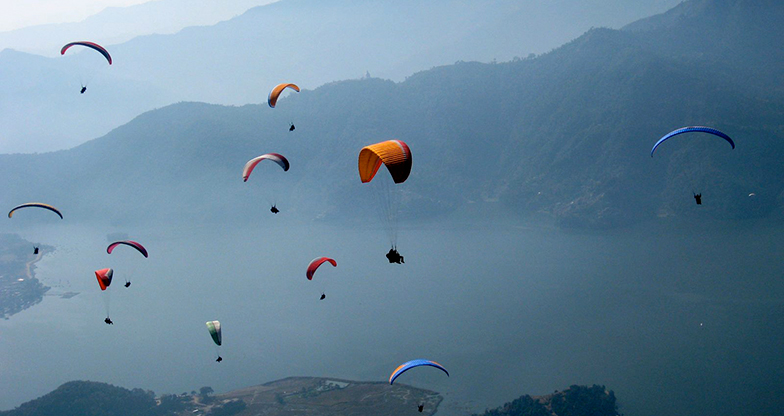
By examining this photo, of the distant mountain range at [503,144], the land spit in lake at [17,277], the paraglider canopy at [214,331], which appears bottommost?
the paraglider canopy at [214,331]

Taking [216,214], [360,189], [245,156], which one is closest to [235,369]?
[360,189]

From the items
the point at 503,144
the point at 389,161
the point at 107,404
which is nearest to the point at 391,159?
the point at 389,161

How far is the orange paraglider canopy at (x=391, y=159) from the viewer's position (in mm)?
16016

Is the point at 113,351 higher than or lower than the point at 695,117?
lower

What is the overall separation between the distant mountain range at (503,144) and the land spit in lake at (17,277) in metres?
21.2

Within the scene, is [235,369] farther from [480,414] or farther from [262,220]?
[262,220]

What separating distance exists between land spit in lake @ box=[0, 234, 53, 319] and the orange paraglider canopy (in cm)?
5787

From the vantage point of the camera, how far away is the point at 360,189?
3787 inches

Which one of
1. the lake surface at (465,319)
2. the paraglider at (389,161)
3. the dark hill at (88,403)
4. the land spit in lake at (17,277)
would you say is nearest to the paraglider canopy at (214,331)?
the paraglider at (389,161)

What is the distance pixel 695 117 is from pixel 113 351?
82379 millimetres

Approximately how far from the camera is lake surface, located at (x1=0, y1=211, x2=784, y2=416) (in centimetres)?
3681

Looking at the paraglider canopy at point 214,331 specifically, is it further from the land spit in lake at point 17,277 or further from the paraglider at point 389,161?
the land spit in lake at point 17,277

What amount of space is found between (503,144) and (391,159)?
9100 cm

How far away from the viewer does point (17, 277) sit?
236 feet
